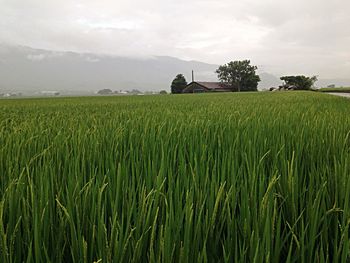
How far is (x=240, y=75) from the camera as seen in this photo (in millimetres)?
60906

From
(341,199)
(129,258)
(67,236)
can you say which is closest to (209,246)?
(129,258)

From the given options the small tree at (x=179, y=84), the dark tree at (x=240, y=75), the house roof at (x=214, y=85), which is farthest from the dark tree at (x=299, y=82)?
the small tree at (x=179, y=84)

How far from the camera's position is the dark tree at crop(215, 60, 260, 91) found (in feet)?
195

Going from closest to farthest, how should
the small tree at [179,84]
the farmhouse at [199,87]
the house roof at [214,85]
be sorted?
1. the farmhouse at [199,87]
2. the small tree at [179,84]
3. the house roof at [214,85]

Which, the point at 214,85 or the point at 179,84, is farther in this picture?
the point at 214,85

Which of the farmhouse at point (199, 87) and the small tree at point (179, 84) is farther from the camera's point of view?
the small tree at point (179, 84)

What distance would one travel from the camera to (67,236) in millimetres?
706

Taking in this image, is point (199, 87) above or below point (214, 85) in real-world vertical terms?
below

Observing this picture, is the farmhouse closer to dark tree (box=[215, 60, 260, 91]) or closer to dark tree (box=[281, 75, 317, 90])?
dark tree (box=[215, 60, 260, 91])

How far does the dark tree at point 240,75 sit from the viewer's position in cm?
5950

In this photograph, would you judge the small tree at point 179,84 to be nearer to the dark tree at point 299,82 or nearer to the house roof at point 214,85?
the house roof at point 214,85

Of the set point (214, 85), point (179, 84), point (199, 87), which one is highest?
point (179, 84)

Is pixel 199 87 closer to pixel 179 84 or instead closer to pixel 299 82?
Answer: pixel 179 84

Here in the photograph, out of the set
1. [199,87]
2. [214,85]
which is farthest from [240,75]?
[199,87]
